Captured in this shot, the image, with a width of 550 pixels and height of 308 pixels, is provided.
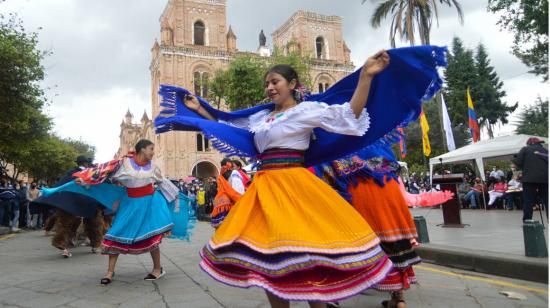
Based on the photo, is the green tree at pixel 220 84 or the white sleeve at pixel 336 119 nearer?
the white sleeve at pixel 336 119

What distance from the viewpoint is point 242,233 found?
2.46 meters

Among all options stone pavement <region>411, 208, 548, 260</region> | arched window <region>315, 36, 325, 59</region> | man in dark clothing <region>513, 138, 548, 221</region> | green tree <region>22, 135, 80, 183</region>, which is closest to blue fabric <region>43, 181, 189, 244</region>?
stone pavement <region>411, 208, 548, 260</region>

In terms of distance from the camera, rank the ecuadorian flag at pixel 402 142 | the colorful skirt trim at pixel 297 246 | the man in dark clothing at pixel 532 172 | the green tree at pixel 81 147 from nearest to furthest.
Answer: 1. the colorful skirt trim at pixel 297 246
2. the ecuadorian flag at pixel 402 142
3. the man in dark clothing at pixel 532 172
4. the green tree at pixel 81 147

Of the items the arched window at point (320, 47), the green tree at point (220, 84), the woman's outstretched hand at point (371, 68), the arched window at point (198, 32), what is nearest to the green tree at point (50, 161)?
the green tree at point (220, 84)

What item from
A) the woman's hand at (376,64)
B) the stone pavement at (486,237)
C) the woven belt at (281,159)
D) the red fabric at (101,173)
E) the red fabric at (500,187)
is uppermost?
the woman's hand at (376,64)

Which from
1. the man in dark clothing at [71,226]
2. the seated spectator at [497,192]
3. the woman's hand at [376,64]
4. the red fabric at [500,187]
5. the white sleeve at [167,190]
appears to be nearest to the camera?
the woman's hand at [376,64]

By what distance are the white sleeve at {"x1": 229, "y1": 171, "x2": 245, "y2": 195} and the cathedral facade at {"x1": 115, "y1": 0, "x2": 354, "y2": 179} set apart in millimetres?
30636

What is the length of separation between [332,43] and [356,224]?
4977cm

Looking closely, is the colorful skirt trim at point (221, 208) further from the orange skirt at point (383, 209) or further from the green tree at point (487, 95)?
the green tree at point (487, 95)

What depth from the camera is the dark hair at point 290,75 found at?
117 inches

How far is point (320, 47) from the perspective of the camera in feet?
165

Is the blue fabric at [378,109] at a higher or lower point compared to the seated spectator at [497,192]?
higher

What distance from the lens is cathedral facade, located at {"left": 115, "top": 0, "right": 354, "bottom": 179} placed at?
41.2m

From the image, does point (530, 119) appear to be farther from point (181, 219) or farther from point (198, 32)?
point (181, 219)
